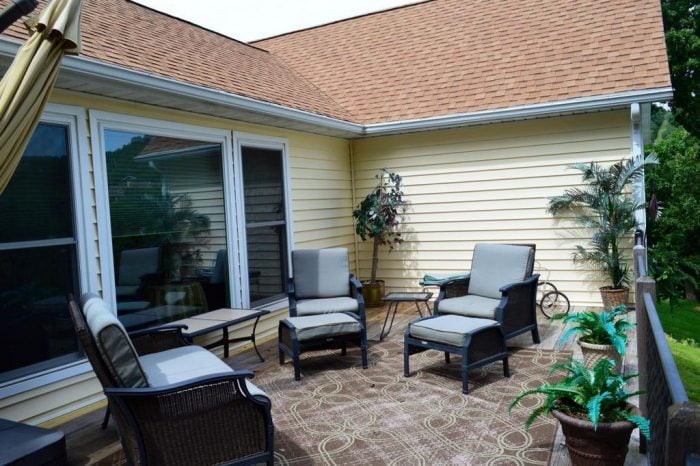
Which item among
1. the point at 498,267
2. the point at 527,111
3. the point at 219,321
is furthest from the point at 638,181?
the point at 219,321

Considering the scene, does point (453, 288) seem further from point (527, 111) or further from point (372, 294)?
point (527, 111)

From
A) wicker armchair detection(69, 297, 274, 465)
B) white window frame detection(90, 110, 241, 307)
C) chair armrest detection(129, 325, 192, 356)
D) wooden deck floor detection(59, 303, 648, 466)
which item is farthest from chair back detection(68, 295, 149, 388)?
white window frame detection(90, 110, 241, 307)

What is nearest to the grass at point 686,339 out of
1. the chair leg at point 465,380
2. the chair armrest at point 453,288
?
the chair armrest at point 453,288

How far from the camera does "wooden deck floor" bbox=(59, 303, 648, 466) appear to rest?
3123mm

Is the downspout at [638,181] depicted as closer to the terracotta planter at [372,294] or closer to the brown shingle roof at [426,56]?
the brown shingle roof at [426,56]

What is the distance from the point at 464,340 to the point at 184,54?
449cm

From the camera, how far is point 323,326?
474cm

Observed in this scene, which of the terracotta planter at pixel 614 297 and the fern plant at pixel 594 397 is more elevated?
the fern plant at pixel 594 397

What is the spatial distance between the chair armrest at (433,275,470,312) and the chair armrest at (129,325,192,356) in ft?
8.40

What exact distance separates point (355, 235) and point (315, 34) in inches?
193

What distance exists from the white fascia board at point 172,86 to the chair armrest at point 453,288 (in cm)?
260

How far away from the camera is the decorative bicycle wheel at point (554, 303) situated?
270 inches

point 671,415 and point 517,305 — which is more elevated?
point 671,415

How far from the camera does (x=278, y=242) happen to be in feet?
22.1
